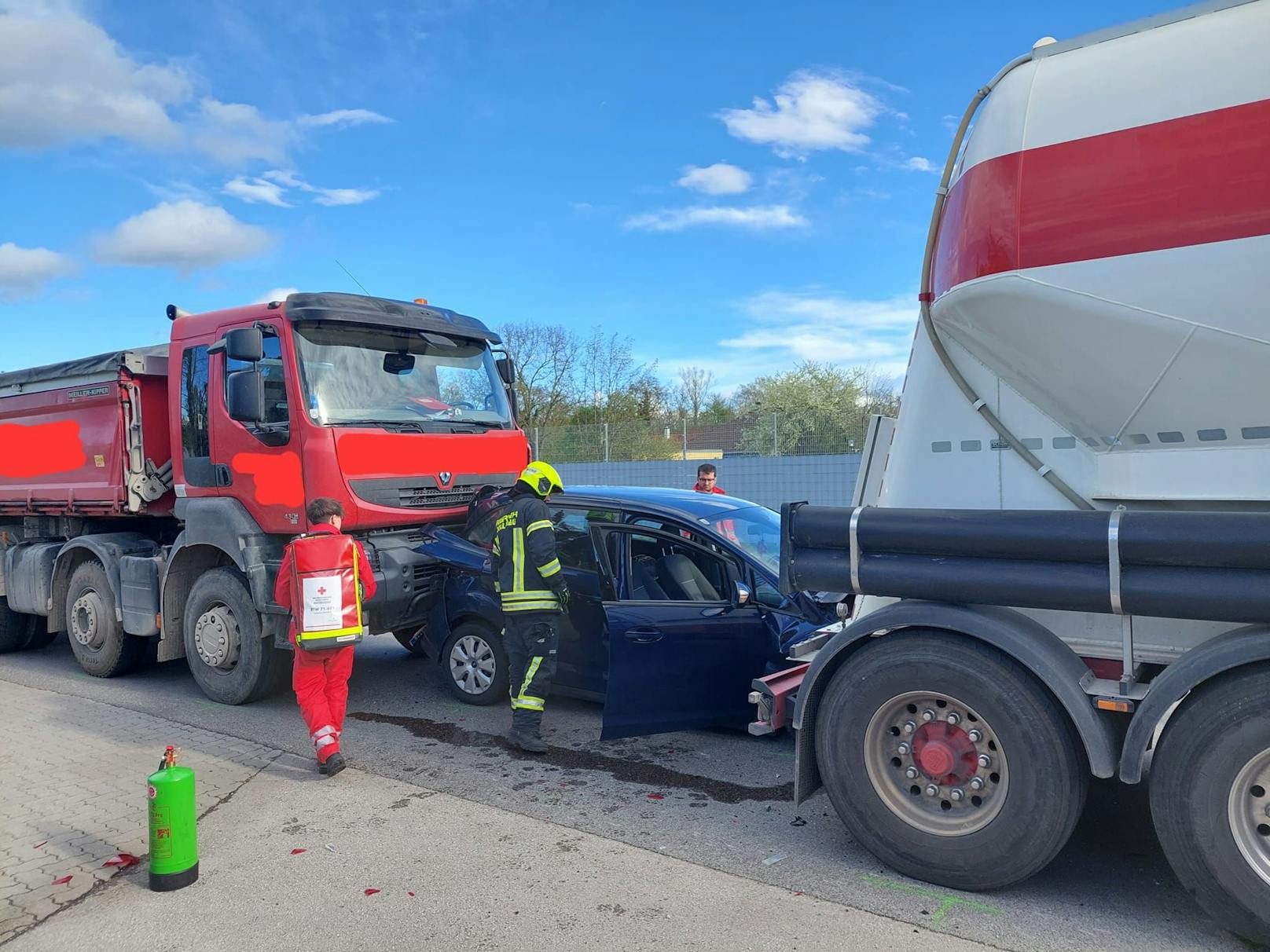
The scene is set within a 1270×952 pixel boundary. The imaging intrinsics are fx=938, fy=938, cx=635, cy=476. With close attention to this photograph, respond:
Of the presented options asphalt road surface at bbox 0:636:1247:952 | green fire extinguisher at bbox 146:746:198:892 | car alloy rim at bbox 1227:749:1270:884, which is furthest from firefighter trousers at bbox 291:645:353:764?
car alloy rim at bbox 1227:749:1270:884

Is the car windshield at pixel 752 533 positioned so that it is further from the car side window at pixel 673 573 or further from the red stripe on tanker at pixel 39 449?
the red stripe on tanker at pixel 39 449

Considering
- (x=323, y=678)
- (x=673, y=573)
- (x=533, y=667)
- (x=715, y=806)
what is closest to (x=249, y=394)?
(x=323, y=678)

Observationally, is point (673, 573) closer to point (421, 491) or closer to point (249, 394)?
point (421, 491)

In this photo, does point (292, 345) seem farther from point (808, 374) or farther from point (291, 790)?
point (808, 374)

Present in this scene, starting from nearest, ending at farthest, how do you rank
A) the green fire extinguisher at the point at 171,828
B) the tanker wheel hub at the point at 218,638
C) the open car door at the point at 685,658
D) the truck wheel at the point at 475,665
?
the green fire extinguisher at the point at 171,828, the open car door at the point at 685,658, the truck wheel at the point at 475,665, the tanker wheel hub at the point at 218,638

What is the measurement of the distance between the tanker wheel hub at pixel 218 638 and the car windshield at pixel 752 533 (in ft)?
12.3

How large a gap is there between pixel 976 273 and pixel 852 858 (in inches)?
101

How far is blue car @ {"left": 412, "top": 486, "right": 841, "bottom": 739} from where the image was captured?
5453mm

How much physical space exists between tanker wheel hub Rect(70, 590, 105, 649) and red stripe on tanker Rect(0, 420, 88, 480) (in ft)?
3.89

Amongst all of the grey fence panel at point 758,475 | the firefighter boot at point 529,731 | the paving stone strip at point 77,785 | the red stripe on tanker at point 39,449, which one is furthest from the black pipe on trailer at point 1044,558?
the grey fence panel at point 758,475

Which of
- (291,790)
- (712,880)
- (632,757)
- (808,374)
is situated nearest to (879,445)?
(712,880)

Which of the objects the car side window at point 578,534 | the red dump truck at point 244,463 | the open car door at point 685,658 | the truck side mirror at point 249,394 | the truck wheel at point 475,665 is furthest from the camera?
the truck wheel at point 475,665

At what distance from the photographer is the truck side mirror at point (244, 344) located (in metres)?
6.41

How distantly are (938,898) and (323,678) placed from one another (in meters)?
3.69
